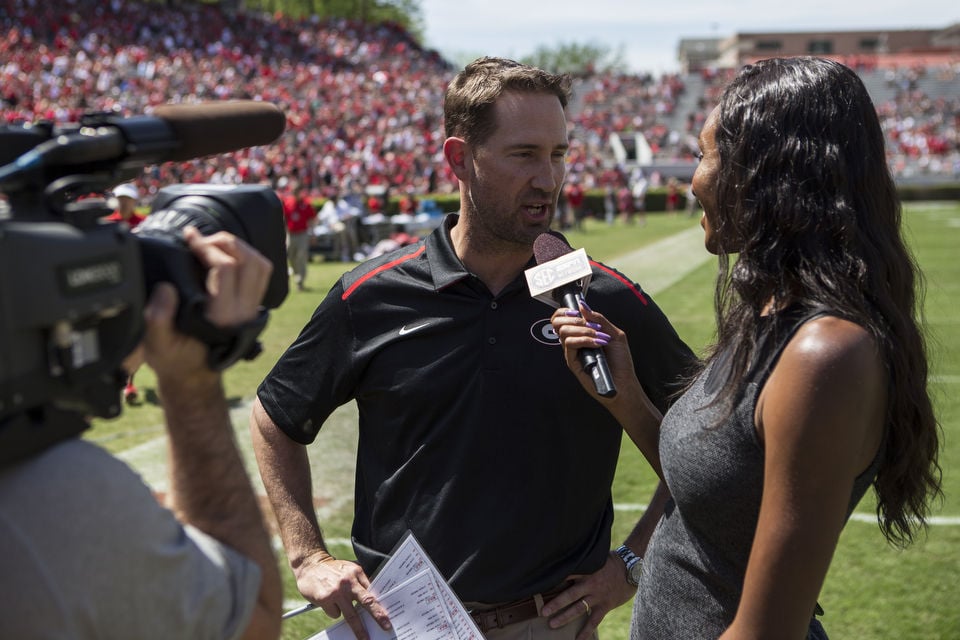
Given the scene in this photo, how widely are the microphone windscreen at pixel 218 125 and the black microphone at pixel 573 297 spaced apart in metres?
0.95

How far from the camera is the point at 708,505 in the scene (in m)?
2.10

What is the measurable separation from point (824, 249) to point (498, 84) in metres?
1.36

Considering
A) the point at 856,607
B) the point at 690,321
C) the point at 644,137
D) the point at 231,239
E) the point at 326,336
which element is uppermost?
the point at 231,239

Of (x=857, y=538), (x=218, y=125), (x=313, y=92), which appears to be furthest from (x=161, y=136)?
(x=313, y=92)

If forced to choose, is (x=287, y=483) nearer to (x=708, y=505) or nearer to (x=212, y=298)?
(x=708, y=505)

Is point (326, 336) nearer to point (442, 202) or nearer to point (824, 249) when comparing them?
point (824, 249)

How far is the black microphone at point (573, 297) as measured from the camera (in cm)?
244

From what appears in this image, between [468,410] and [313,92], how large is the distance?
4756cm

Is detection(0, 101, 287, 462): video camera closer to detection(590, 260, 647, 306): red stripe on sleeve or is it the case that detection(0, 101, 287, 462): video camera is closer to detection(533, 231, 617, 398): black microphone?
detection(533, 231, 617, 398): black microphone

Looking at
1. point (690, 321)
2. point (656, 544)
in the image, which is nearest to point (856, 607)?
point (656, 544)

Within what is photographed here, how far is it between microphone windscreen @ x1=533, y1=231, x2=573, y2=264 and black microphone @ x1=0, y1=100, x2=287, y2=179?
3.38 feet

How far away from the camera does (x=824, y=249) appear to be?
1.97 metres

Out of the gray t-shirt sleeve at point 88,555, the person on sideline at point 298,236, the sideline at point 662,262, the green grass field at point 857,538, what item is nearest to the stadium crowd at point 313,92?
the sideline at point 662,262

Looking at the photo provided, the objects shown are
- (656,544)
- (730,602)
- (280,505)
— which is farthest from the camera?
(280,505)
